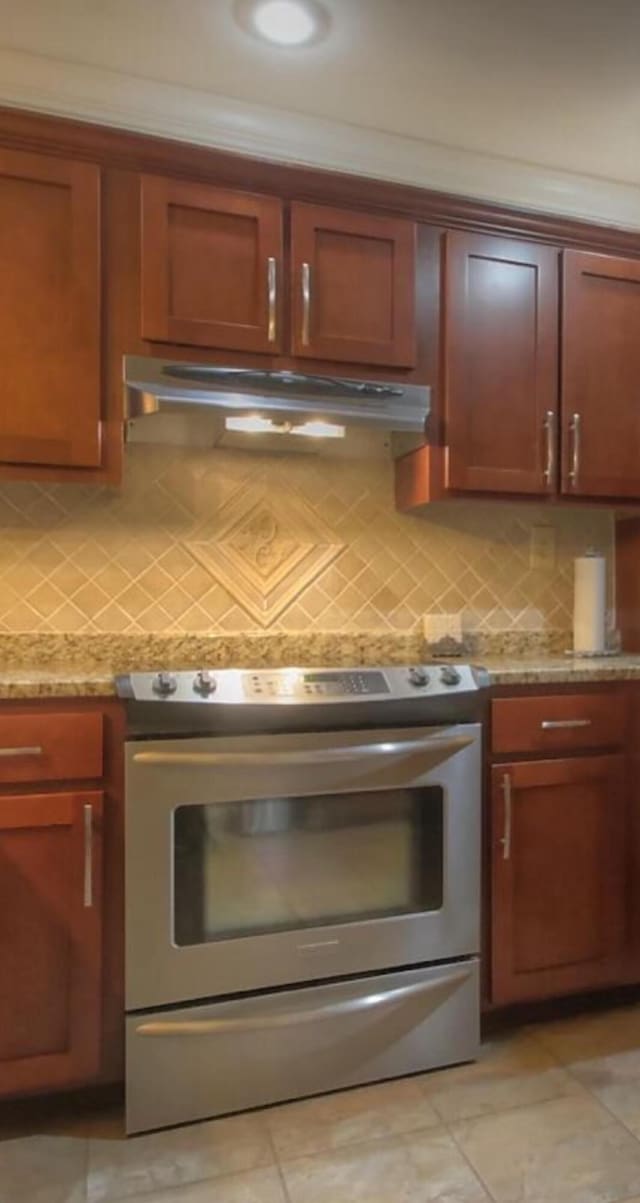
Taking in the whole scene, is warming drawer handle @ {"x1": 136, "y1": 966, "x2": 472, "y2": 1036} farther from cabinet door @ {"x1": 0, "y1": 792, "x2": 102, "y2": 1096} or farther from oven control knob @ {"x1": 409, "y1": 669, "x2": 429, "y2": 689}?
oven control knob @ {"x1": 409, "y1": 669, "x2": 429, "y2": 689}

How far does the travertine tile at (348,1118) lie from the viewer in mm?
1653

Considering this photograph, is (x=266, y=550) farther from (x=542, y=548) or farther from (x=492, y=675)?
(x=542, y=548)

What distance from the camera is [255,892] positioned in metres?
1.79

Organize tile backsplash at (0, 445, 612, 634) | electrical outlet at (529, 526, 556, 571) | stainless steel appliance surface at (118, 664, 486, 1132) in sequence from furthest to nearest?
electrical outlet at (529, 526, 556, 571) → tile backsplash at (0, 445, 612, 634) → stainless steel appliance surface at (118, 664, 486, 1132)

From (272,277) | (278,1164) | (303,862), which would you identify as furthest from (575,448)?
(278,1164)

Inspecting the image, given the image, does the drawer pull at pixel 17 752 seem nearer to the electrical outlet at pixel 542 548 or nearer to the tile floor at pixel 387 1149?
the tile floor at pixel 387 1149

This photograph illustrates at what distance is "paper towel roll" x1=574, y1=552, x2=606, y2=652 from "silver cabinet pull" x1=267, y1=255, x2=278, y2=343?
1223 millimetres

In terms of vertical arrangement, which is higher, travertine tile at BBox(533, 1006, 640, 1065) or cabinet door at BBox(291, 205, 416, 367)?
cabinet door at BBox(291, 205, 416, 367)

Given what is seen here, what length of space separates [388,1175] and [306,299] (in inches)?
79.4

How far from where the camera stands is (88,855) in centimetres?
168

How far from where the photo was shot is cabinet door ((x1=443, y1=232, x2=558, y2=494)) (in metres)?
2.19

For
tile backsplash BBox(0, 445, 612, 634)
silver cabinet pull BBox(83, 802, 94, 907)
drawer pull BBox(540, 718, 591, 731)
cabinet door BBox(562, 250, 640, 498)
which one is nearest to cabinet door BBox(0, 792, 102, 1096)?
silver cabinet pull BBox(83, 802, 94, 907)

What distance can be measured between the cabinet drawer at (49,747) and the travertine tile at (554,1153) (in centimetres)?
115

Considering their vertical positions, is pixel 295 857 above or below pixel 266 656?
below
